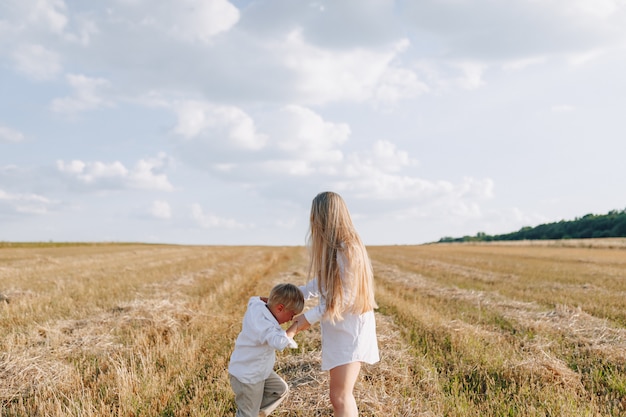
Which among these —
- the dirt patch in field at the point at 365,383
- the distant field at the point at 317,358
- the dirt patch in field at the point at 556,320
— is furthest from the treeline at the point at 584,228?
the dirt patch in field at the point at 365,383

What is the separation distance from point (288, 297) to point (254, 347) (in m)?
0.60

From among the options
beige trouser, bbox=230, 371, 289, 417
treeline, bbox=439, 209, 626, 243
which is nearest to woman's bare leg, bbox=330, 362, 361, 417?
beige trouser, bbox=230, 371, 289, 417

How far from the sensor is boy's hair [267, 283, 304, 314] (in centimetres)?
391

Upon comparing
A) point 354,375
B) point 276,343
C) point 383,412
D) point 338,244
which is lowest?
point 383,412

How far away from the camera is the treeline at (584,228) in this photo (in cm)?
7052

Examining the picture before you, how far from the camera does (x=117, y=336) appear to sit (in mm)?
7645

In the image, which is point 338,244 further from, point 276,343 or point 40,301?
point 40,301

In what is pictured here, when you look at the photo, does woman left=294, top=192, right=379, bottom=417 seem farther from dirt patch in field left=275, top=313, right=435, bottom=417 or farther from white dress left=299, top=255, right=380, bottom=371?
dirt patch in field left=275, top=313, right=435, bottom=417

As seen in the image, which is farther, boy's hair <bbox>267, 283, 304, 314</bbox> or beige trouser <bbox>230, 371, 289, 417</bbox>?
beige trouser <bbox>230, 371, 289, 417</bbox>

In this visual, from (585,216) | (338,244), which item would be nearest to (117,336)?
(338,244)

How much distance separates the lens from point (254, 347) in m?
4.09

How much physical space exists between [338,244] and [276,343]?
3.15ft

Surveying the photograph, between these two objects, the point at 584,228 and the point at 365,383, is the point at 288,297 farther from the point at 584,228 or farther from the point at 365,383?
the point at 584,228

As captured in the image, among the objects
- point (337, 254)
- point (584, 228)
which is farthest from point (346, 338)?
point (584, 228)
